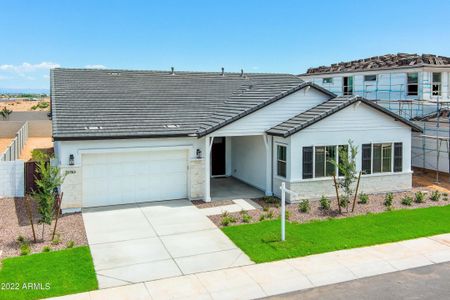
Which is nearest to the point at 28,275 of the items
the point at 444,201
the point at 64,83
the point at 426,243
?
the point at 426,243

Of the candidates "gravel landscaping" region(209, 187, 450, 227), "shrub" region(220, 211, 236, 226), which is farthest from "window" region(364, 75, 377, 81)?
"shrub" region(220, 211, 236, 226)

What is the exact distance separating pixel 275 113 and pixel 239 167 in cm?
428

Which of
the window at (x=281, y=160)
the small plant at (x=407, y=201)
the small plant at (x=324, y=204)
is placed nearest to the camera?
the small plant at (x=324, y=204)

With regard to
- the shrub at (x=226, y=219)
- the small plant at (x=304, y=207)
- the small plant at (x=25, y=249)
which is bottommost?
the small plant at (x=25, y=249)

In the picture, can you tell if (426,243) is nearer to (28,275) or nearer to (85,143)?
(28,275)

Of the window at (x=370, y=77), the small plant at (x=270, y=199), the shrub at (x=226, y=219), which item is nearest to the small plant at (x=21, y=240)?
the shrub at (x=226, y=219)

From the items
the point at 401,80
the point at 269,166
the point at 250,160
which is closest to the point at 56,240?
the point at 269,166

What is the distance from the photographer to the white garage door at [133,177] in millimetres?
16578

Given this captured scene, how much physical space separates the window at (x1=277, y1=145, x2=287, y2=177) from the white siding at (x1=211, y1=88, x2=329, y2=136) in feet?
3.38

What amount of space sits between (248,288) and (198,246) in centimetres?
296

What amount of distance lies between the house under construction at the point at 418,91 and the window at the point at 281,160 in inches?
327

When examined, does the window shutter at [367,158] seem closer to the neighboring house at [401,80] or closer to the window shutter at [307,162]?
the window shutter at [307,162]

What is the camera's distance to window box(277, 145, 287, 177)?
17.6 metres

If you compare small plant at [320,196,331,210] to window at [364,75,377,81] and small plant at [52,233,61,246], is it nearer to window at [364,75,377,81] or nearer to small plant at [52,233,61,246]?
small plant at [52,233,61,246]
